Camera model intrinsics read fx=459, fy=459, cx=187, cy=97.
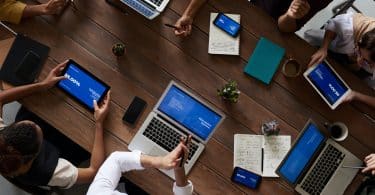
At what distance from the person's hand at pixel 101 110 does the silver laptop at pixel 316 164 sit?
0.82 m

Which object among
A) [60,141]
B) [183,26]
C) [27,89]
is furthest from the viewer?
[60,141]

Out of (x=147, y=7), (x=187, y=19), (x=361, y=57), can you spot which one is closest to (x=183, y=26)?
(x=187, y=19)

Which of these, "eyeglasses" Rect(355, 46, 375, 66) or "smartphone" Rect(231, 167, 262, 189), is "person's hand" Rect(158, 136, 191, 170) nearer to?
Answer: "smartphone" Rect(231, 167, 262, 189)

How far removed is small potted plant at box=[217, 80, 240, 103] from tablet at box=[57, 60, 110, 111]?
0.53m

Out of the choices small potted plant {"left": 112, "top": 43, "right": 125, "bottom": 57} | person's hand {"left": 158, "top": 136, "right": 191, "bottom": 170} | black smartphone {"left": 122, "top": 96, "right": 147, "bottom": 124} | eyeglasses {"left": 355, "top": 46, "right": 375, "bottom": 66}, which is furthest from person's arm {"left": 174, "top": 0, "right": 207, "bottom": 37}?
eyeglasses {"left": 355, "top": 46, "right": 375, "bottom": 66}

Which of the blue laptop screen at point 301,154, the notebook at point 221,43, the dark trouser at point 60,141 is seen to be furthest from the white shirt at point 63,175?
the blue laptop screen at point 301,154

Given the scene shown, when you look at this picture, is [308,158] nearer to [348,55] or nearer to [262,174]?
[262,174]

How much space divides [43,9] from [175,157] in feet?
2.99

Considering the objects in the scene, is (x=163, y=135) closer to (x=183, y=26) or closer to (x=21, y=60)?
(x=183, y=26)

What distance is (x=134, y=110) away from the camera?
2098mm

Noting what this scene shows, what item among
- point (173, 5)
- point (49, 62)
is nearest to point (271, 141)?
point (173, 5)

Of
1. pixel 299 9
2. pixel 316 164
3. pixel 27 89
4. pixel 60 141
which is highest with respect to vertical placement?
pixel 299 9

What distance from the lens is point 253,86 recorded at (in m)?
2.18

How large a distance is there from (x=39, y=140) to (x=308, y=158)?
120 centimetres
